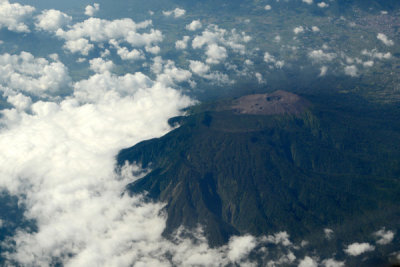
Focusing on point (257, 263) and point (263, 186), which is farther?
point (263, 186)

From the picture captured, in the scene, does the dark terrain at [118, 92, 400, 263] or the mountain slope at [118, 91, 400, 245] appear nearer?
the dark terrain at [118, 92, 400, 263]

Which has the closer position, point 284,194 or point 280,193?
point 284,194

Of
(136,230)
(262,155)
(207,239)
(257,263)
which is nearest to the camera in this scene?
(257,263)

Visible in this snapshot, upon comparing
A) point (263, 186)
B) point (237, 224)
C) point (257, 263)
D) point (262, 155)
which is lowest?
point (257, 263)

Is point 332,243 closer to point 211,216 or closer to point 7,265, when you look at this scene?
Result: point 211,216

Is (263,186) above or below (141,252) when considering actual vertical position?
above

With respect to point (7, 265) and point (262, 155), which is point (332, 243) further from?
point (7, 265)

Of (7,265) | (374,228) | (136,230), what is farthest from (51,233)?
(374,228)

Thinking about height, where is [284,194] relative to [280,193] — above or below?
below

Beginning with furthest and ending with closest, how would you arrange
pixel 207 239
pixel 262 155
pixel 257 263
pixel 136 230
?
pixel 262 155, pixel 136 230, pixel 207 239, pixel 257 263

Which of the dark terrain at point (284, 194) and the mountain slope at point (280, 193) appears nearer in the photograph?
the dark terrain at point (284, 194)
